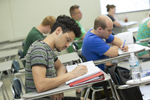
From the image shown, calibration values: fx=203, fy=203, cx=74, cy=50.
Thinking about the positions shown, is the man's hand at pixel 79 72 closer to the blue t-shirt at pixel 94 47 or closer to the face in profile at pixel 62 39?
the face in profile at pixel 62 39

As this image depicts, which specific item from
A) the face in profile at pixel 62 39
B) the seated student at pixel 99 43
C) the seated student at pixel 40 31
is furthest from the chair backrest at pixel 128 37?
the face in profile at pixel 62 39

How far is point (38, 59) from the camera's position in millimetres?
1418

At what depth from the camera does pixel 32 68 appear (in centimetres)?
141

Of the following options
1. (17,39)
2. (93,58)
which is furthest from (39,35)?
(17,39)

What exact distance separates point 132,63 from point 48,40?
701 mm

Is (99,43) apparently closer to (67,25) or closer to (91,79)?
(67,25)

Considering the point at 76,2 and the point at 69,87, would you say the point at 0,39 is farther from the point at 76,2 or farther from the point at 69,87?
the point at 69,87

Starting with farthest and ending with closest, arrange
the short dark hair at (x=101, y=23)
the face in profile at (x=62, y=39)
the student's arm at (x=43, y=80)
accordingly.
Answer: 1. the short dark hair at (x=101, y=23)
2. the face in profile at (x=62, y=39)
3. the student's arm at (x=43, y=80)

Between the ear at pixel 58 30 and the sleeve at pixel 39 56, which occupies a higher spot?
the ear at pixel 58 30

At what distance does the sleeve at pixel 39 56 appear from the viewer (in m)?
1.41

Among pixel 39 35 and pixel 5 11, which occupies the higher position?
pixel 5 11

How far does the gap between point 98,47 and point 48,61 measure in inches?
39.9

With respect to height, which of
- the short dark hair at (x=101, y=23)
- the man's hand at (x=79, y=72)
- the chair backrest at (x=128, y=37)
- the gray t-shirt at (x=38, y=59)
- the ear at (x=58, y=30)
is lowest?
the chair backrest at (x=128, y=37)

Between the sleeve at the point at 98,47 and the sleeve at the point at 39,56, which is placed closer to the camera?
the sleeve at the point at 39,56
